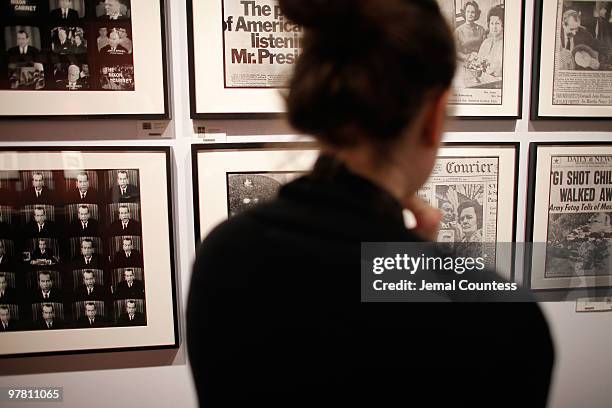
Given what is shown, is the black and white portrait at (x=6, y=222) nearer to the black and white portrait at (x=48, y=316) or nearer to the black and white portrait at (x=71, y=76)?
the black and white portrait at (x=48, y=316)

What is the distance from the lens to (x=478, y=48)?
42.6 inches

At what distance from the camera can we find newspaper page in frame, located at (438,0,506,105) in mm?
1065

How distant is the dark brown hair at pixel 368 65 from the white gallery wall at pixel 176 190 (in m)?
0.57

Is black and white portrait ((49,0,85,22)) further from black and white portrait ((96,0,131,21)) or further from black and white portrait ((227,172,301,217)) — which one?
black and white portrait ((227,172,301,217))

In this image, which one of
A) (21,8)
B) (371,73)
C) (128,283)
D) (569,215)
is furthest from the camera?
(569,215)

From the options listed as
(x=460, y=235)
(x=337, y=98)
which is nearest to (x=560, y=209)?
(x=460, y=235)

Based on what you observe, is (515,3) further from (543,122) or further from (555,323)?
(555,323)

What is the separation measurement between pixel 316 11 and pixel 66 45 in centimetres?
82

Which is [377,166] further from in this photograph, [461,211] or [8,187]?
[8,187]

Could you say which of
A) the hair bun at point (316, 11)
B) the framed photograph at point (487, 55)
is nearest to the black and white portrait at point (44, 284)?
the hair bun at point (316, 11)

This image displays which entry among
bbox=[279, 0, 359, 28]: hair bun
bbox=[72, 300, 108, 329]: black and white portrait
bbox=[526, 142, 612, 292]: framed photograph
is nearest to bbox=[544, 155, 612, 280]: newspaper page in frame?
bbox=[526, 142, 612, 292]: framed photograph

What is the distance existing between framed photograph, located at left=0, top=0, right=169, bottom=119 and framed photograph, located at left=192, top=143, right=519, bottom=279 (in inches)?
8.0

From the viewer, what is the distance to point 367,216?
0.39 m

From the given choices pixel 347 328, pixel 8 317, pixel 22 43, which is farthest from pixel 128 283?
pixel 347 328
